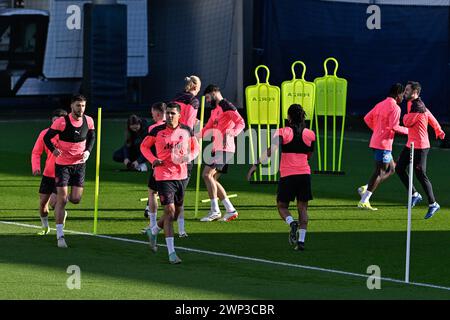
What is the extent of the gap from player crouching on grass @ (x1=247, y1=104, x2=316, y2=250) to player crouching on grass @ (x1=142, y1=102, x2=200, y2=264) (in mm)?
1398

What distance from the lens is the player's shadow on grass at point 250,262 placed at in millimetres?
15016

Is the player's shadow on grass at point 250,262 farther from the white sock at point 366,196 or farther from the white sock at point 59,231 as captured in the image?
the white sock at point 366,196

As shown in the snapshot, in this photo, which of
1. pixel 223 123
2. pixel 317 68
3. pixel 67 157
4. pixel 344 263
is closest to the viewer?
pixel 344 263

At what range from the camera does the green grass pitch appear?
587 inches

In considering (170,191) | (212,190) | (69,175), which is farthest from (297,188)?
(69,175)

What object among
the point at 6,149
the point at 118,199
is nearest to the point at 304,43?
the point at 6,149

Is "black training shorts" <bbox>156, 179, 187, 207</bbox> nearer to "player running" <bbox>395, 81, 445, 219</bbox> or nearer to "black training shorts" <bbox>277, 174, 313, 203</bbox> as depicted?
"black training shorts" <bbox>277, 174, 313, 203</bbox>

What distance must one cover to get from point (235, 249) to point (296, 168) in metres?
1.40

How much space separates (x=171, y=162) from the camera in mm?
16906

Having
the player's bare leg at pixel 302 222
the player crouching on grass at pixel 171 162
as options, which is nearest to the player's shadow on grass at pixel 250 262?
the player's bare leg at pixel 302 222

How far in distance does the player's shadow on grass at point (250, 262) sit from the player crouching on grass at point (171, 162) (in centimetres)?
58

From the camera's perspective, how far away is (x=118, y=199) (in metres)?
23.7

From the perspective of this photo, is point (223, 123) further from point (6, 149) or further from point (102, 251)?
point (6, 149)
